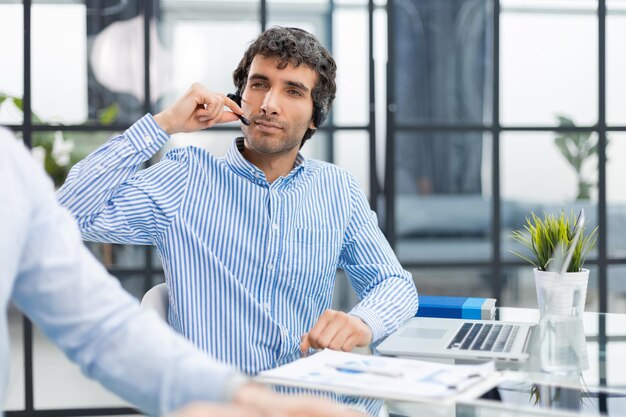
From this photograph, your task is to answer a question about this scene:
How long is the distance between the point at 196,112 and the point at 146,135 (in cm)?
16

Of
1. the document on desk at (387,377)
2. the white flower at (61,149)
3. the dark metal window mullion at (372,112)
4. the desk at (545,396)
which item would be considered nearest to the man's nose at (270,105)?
the document on desk at (387,377)

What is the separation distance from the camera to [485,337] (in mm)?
1761

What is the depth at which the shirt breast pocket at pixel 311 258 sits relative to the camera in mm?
2219

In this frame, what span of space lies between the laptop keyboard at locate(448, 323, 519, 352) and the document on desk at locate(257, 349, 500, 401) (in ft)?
0.62

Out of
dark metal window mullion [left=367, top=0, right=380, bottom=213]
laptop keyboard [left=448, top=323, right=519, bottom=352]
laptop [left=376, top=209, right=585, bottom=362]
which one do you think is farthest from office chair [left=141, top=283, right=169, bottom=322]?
dark metal window mullion [left=367, top=0, right=380, bottom=213]

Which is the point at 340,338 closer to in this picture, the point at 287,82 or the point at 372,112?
the point at 287,82

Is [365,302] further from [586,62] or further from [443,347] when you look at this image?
[586,62]

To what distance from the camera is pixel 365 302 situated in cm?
201

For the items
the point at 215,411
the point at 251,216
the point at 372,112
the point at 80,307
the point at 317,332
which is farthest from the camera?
the point at 372,112

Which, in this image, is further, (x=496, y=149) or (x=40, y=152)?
(x=496, y=149)

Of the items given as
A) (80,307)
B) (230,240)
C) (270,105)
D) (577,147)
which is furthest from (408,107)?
(80,307)

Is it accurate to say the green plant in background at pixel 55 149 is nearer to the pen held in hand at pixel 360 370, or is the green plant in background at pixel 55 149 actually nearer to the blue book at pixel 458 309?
the blue book at pixel 458 309

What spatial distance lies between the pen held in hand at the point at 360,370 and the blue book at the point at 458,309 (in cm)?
67

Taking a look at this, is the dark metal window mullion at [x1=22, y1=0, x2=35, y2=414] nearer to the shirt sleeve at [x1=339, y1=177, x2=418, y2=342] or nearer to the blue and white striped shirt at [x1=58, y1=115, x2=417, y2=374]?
the blue and white striped shirt at [x1=58, y1=115, x2=417, y2=374]
